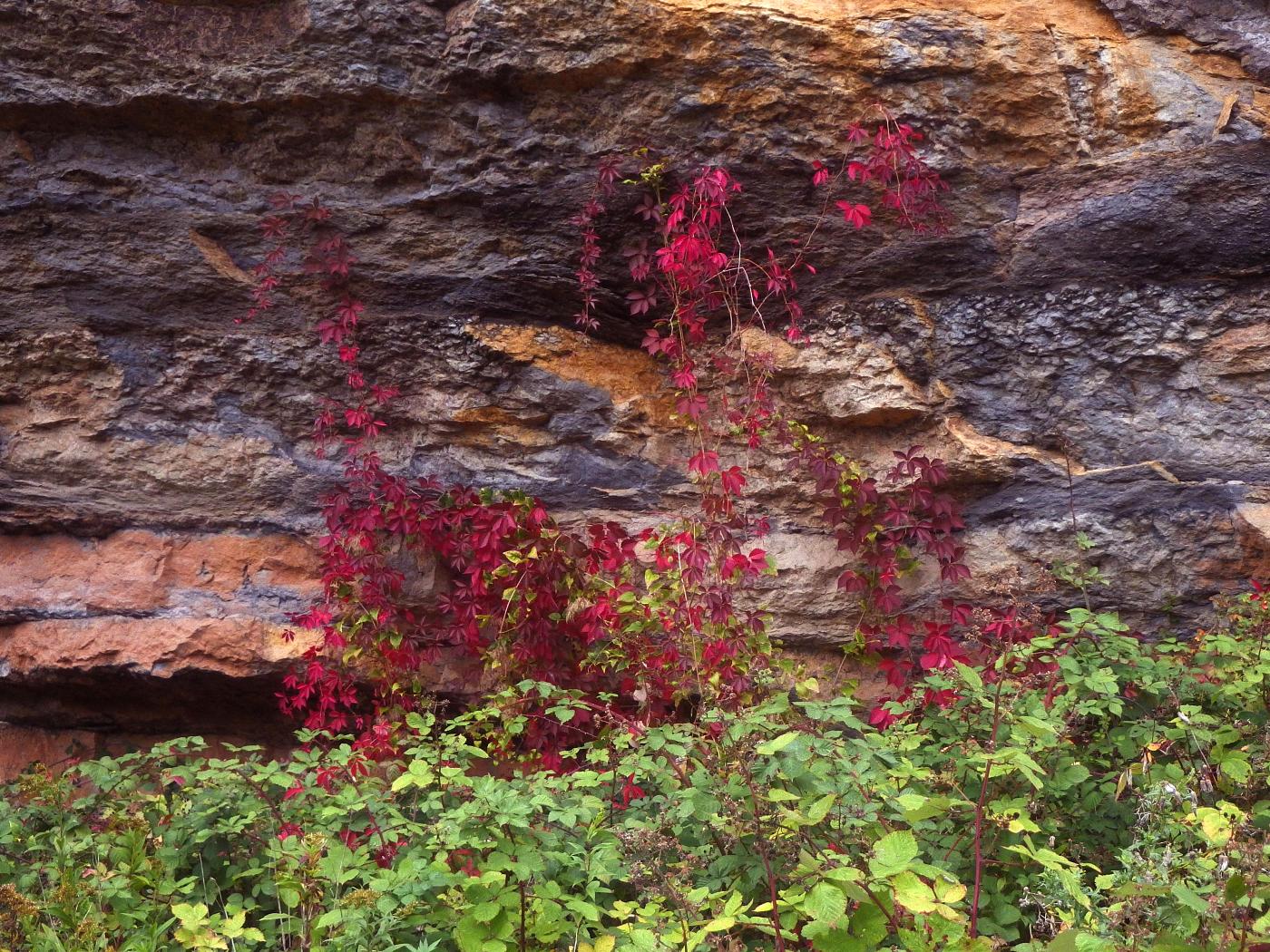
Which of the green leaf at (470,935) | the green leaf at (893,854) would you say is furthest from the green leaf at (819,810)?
the green leaf at (470,935)

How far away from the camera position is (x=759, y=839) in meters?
1.86

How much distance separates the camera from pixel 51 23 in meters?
3.71

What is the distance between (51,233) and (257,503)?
4.37ft

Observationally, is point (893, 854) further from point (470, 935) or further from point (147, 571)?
point (147, 571)

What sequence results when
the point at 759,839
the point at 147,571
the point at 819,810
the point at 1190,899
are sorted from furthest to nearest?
1. the point at 147,571
2. the point at 759,839
3. the point at 819,810
4. the point at 1190,899

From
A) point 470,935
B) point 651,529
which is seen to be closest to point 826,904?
point 470,935

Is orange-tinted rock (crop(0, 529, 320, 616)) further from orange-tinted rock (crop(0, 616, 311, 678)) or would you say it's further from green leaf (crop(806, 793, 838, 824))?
green leaf (crop(806, 793, 838, 824))

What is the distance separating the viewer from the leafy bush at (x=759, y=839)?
5.54 ft

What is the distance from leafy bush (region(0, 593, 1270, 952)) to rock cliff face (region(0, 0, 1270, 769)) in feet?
3.27

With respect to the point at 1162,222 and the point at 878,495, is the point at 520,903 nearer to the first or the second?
the point at 878,495

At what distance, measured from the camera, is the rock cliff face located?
3607 mm

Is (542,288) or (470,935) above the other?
(542,288)

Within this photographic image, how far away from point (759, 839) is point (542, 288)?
Answer: 2657 mm

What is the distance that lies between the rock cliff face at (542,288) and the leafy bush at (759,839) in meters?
1.00
